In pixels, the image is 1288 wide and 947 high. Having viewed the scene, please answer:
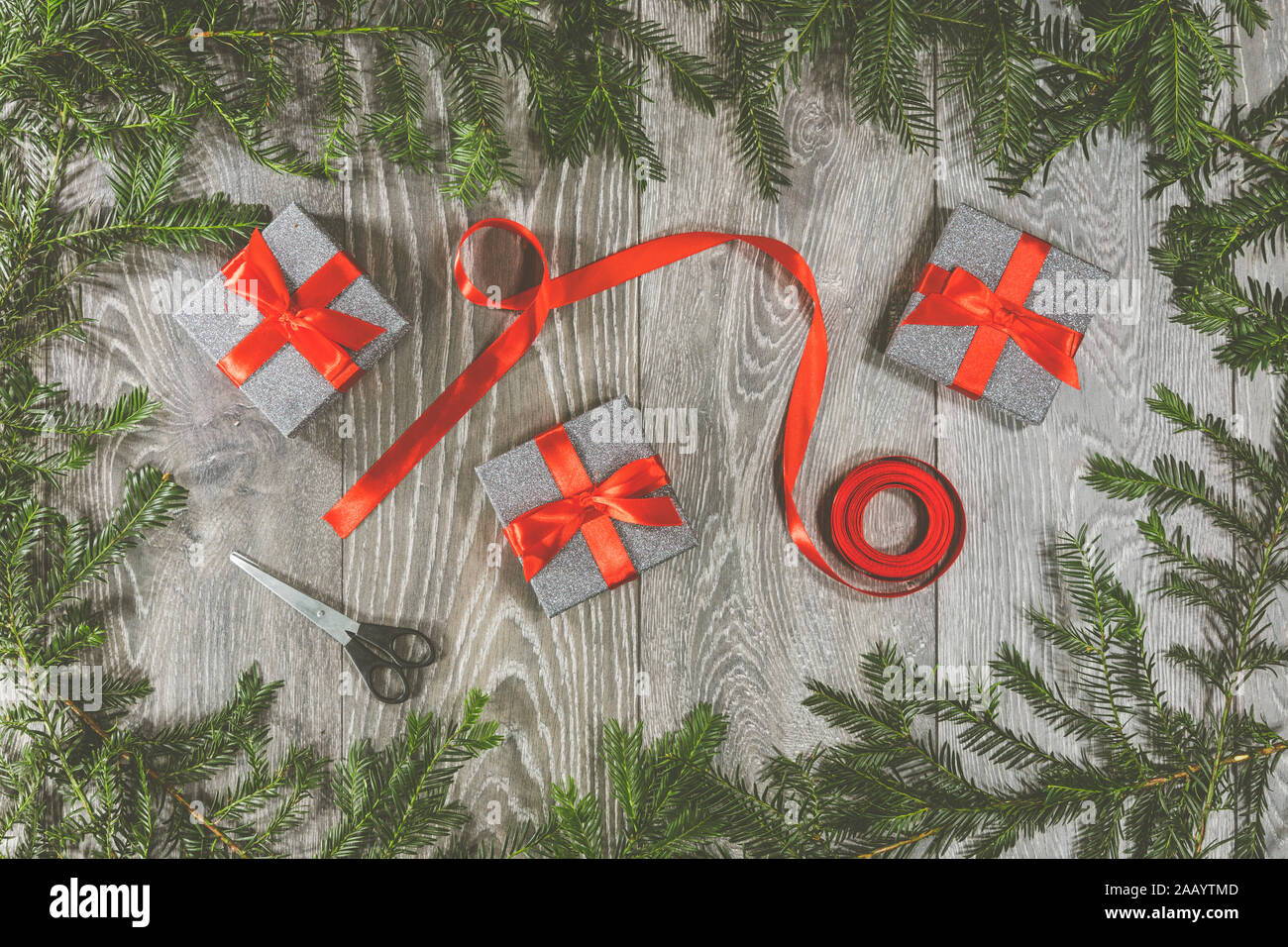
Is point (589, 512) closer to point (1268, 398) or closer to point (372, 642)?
point (372, 642)

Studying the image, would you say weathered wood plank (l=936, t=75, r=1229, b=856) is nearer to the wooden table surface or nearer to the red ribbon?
the wooden table surface

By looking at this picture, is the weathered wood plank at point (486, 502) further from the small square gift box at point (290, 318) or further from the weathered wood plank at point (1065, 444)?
the weathered wood plank at point (1065, 444)

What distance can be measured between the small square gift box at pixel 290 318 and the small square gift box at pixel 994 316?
0.85 m

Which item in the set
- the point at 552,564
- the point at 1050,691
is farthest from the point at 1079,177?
the point at 552,564

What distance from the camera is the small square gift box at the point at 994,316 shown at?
1.31 meters

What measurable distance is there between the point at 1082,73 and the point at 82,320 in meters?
1.68

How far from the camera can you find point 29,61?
1247mm

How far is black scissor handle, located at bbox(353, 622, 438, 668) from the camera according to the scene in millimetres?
1335

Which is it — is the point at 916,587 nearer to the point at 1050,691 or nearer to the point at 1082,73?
the point at 1050,691

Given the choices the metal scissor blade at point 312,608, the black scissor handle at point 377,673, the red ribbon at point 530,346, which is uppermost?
the red ribbon at point 530,346

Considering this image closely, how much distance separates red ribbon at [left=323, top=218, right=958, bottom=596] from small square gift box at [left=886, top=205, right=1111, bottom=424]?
161 mm

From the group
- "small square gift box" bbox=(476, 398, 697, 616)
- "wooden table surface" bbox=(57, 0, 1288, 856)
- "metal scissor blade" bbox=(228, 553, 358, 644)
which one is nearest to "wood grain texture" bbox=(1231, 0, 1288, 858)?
"wooden table surface" bbox=(57, 0, 1288, 856)

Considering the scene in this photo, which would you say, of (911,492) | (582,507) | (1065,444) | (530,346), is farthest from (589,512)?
(1065,444)

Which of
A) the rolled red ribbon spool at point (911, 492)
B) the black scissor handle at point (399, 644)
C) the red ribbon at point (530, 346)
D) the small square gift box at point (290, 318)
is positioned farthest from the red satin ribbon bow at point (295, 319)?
the rolled red ribbon spool at point (911, 492)
